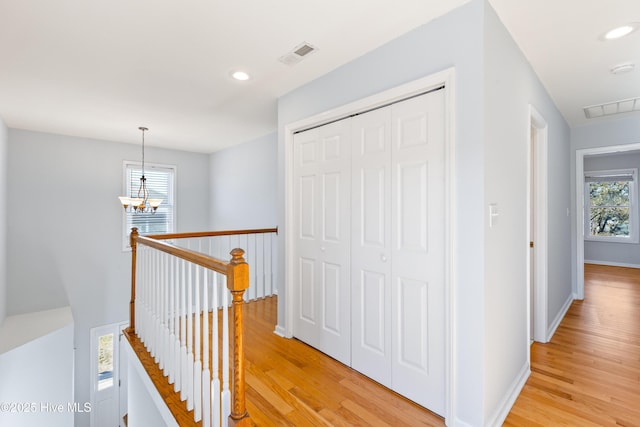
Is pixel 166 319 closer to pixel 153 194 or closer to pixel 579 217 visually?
pixel 153 194

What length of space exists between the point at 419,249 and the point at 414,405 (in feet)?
3.22

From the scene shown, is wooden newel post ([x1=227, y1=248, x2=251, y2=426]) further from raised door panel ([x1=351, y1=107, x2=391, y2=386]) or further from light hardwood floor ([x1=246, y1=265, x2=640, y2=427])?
raised door panel ([x1=351, y1=107, x2=391, y2=386])

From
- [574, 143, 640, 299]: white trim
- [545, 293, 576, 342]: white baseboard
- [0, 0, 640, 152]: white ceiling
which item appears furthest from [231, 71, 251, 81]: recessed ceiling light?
[574, 143, 640, 299]: white trim

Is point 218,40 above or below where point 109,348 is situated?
above

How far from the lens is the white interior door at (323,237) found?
2379mm

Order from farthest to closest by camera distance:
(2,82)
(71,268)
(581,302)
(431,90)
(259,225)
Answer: (259,225) → (71,268) → (581,302) → (2,82) → (431,90)

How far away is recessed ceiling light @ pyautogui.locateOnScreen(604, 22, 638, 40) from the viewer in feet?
6.24

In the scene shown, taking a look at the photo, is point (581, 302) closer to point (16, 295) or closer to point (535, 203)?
point (535, 203)

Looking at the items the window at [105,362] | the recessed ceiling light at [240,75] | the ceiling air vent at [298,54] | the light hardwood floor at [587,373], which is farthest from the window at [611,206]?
the window at [105,362]

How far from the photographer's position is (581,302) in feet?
13.1

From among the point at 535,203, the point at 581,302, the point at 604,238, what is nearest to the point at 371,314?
the point at 535,203

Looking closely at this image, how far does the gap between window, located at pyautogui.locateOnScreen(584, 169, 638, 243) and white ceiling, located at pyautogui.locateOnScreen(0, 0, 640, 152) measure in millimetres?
4573

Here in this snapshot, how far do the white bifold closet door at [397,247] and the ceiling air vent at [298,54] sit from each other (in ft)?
1.85

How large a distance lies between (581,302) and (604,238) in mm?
3860
